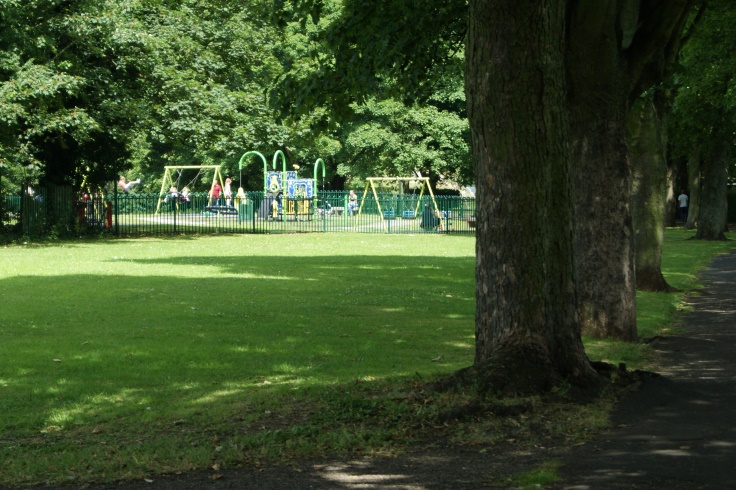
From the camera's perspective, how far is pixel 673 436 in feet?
23.7

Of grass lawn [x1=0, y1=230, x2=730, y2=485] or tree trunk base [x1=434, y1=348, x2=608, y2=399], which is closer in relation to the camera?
grass lawn [x1=0, y1=230, x2=730, y2=485]

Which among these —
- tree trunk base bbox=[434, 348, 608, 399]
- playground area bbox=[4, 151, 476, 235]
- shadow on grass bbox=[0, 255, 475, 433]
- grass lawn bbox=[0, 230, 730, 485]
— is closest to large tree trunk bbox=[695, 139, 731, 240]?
playground area bbox=[4, 151, 476, 235]

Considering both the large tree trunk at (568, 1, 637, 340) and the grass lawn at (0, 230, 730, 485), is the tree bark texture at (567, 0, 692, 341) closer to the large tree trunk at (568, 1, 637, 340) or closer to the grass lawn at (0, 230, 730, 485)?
the large tree trunk at (568, 1, 637, 340)

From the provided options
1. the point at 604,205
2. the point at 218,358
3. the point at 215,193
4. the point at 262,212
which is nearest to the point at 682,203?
the point at 262,212

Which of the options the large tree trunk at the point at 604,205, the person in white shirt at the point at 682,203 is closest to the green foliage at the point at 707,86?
the large tree trunk at the point at 604,205

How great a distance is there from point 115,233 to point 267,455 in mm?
34598

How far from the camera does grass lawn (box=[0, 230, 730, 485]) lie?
7312 mm

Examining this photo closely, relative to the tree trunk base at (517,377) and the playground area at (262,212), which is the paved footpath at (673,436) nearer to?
the tree trunk base at (517,377)

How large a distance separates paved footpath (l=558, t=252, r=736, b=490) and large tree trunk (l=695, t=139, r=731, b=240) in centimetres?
3097

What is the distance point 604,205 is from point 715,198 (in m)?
30.8

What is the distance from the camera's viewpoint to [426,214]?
48.4m

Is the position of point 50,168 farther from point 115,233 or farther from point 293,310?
point 293,310

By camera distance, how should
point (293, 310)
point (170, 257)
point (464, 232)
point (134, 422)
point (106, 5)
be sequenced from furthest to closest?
point (464, 232) < point (106, 5) < point (170, 257) < point (293, 310) < point (134, 422)

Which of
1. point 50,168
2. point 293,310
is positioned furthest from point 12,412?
point 50,168
